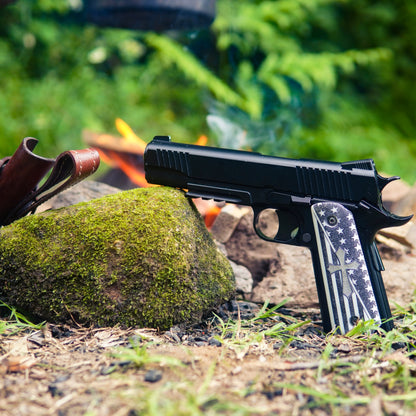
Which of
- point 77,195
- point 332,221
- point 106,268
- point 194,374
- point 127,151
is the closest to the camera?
point 194,374

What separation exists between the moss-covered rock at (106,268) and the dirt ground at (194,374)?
0.34 ft

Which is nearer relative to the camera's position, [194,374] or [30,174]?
[194,374]

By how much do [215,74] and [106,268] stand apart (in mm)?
5580

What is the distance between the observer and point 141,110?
7.10 m

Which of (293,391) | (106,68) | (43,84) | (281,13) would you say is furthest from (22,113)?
(293,391)

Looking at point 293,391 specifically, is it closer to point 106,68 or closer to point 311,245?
point 311,245

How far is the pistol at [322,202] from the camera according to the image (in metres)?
2.26

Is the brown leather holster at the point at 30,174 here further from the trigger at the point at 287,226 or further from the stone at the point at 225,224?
the trigger at the point at 287,226

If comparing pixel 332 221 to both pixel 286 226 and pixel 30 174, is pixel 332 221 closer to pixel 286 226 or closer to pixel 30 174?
pixel 286 226

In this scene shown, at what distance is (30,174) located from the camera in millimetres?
2428

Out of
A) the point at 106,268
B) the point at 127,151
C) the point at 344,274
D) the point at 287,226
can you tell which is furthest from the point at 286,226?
the point at 127,151

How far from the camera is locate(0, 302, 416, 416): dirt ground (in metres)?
1.43

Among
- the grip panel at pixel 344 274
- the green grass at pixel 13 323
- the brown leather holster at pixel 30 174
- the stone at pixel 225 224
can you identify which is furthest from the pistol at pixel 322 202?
the green grass at pixel 13 323

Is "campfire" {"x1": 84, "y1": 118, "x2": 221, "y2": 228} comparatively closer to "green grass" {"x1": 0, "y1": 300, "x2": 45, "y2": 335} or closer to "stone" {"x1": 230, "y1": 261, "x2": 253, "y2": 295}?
"stone" {"x1": 230, "y1": 261, "x2": 253, "y2": 295}
